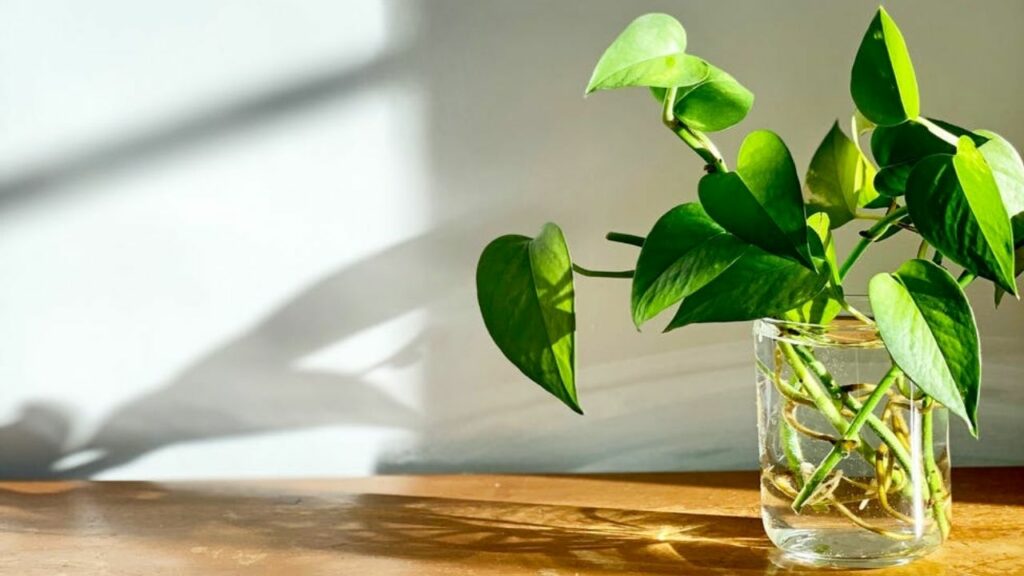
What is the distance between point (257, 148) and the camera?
104 cm

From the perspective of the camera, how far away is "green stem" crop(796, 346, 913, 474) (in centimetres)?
79

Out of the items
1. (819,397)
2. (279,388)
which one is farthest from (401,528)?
(819,397)

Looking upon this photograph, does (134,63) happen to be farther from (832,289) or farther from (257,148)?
(832,289)

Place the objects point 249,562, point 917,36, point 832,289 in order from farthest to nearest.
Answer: point 917,36 → point 249,562 → point 832,289

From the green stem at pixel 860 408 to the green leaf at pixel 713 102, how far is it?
15cm

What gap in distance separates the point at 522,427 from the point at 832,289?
1.31 feet

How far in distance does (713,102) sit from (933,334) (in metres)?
0.20

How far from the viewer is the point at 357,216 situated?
1.04 meters

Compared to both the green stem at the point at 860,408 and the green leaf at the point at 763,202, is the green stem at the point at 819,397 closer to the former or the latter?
the green stem at the point at 860,408

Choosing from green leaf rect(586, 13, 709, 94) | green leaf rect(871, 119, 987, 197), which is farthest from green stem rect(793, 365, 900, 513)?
green leaf rect(586, 13, 709, 94)

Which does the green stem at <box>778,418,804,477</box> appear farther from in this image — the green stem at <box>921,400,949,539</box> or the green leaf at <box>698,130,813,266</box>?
the green leaf at <box>698,130,813,266</box>

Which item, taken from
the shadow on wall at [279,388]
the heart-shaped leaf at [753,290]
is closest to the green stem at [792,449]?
the heart-shaped leaf at [753,290]

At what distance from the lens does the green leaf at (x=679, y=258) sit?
70 cm

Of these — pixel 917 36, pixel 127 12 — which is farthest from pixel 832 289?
pixel 127 12
